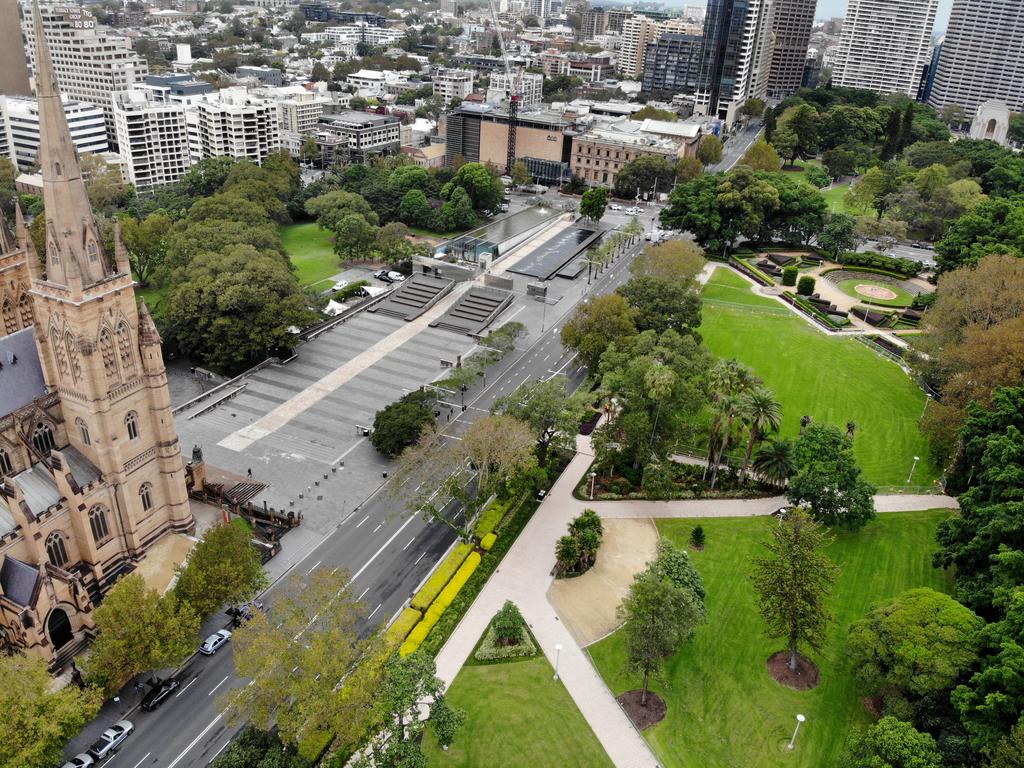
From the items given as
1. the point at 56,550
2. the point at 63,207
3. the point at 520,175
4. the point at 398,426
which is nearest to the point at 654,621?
the point at 398,426

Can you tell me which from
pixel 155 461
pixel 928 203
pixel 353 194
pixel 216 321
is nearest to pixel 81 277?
pixel 155 461

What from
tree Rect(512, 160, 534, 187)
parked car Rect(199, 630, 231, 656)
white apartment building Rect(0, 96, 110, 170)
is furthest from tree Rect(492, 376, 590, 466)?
white apartment building Rect(0, 96, 110, 170)

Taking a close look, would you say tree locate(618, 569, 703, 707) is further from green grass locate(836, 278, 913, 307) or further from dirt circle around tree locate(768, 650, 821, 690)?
green grass locate(836, 278, 913, 307)

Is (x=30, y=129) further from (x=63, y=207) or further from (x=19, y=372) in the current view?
(x=63, y=207)

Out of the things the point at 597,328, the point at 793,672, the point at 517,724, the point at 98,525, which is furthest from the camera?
the point at 597,328

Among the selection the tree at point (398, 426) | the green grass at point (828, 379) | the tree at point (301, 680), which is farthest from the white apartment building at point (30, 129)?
the tree at point (301, 680)

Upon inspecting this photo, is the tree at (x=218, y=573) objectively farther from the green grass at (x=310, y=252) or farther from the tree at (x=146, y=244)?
the tree at (x=146, y=244)
